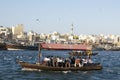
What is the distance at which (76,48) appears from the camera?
193 ft

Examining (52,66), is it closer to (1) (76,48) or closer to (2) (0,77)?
(1) (76,48)

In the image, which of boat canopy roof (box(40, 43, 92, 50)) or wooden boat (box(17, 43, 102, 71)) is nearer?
wooden boat (box(17, 43, 102, 71))

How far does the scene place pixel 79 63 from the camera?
58031mm

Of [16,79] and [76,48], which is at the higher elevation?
[76,48]

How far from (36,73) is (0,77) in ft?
21.7

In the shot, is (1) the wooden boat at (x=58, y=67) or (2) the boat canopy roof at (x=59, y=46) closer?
(1) the wooden boat at (x=58, y=67)

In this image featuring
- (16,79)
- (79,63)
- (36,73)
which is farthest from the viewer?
(79,63)

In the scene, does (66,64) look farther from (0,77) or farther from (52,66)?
(0,77)

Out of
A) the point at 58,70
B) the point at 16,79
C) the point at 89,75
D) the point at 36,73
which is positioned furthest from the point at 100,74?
the point at 16,79

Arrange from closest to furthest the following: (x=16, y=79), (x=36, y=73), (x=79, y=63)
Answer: (x=16, y=79)
(x=36, y=73)
(x=79, y=63)

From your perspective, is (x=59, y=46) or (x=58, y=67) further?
(x=59, y=46)

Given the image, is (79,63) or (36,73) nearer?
(36,73)

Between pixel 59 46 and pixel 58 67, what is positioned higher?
A: pixel 59 46

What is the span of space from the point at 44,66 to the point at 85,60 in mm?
7927
